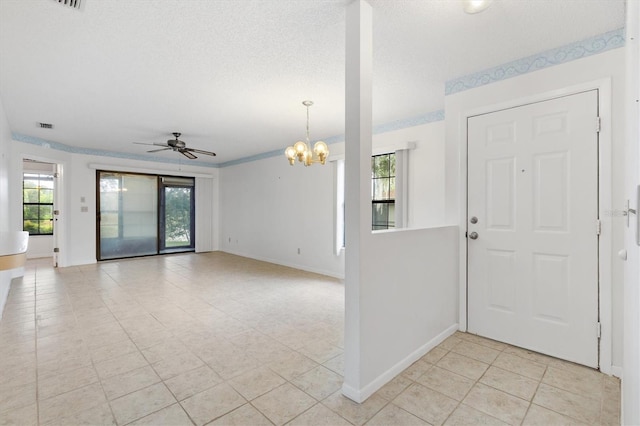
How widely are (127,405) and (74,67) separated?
9.24 ft

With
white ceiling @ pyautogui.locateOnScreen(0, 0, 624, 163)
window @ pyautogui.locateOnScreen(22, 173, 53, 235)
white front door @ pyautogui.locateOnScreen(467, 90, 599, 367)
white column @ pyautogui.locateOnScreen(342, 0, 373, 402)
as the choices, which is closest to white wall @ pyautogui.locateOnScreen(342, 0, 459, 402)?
white column @ pyautogui.locateOnScreen(342, 0, 373, 402)

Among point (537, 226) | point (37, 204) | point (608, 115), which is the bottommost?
point (537, 226)

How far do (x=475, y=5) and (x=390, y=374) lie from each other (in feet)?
8.13

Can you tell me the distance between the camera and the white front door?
226cm

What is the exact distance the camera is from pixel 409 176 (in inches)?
168

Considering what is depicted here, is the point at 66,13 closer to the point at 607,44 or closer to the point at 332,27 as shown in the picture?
the point at 332,27

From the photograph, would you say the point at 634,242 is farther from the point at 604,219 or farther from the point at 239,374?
the point at 239,374

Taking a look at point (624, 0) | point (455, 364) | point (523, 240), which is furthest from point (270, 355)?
point (624, 0)

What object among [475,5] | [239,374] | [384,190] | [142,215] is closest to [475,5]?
[475,5]

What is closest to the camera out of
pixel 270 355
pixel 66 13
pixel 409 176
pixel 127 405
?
pixel 127 405

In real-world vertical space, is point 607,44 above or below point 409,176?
above

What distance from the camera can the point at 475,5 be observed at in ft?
6.15

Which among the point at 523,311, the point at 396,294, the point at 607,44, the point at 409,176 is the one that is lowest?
the point at 523,311

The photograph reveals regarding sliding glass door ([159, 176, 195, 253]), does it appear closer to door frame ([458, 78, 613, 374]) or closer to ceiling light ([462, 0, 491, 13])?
ceiling light ([462, 0, 491, 13])
